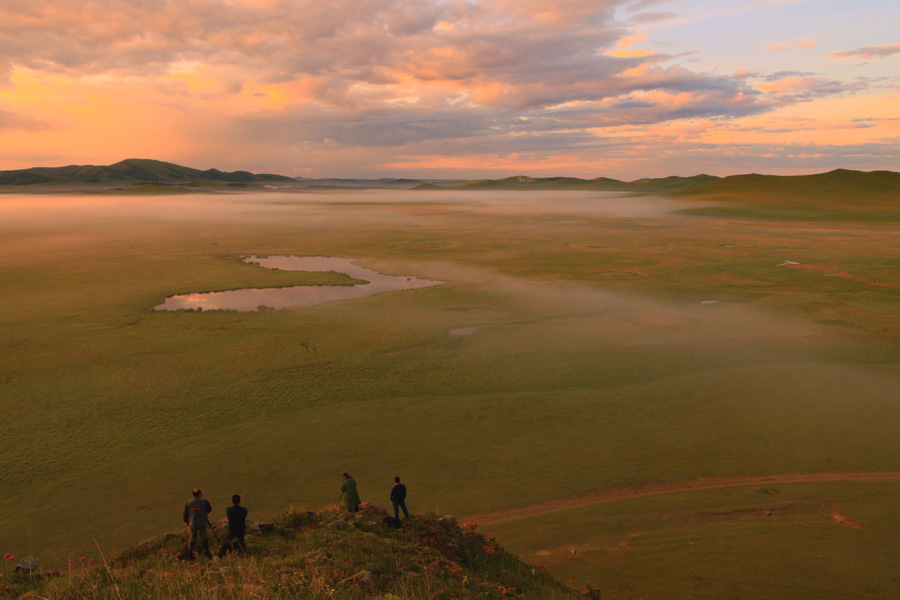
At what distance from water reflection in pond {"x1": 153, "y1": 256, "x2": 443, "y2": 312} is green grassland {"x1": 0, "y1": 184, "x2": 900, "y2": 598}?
2.03m

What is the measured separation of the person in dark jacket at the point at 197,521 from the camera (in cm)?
998

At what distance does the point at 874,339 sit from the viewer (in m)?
28.1

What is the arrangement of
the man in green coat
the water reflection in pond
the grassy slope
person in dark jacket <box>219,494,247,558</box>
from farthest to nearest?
the grassy slope → the water reflection in pond → the man in green coat → person in dark jacket <box>219,494,247,558</box>

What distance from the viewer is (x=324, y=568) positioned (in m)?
9.12

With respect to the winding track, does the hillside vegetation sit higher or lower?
higher

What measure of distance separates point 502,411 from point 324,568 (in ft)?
38.3

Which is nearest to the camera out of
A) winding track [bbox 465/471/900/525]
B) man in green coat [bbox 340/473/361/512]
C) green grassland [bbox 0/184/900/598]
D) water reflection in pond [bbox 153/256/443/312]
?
man in green coat [bbox 340/473/361/512]

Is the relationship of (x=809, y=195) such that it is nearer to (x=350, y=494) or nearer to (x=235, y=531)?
(x=350, y=494)

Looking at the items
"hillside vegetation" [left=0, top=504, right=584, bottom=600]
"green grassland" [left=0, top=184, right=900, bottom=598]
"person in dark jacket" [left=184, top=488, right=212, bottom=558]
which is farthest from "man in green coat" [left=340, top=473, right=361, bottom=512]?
"person in dark jacket" [left=184, top=488, right=212, bottom=558]

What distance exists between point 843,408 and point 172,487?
884 inches

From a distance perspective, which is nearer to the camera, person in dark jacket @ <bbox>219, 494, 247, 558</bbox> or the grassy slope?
person in dark jacket @ <bbox>219, 494, 247, 558</bbox>

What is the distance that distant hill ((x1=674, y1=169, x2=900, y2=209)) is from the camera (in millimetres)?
125438

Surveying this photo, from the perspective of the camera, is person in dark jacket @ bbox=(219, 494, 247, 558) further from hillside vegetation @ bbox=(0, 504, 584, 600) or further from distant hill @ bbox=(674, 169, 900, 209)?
distant hill @ bbox=(674, 169, 900, 209)

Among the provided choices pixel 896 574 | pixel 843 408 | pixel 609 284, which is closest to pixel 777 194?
pixel 609 284
